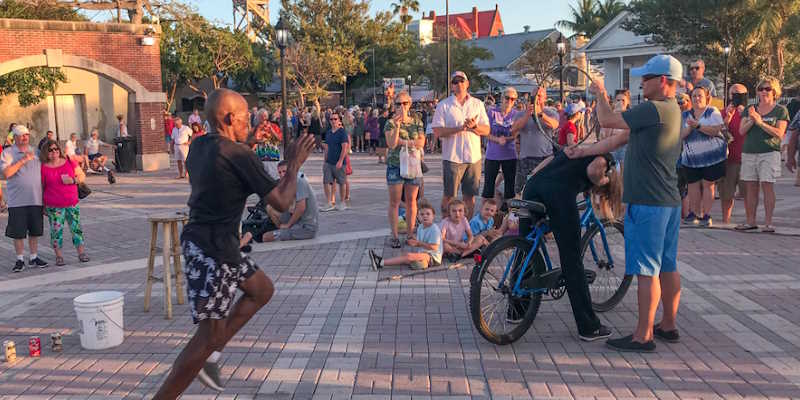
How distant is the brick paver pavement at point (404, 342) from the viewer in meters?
4.41

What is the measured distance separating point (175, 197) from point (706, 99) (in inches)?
410

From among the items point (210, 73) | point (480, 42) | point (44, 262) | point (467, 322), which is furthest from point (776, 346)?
point (480, 42)

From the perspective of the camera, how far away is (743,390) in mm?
4230

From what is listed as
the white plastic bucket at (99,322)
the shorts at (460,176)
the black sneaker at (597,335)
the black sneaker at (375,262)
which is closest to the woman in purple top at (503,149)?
the shorts at (460,176)

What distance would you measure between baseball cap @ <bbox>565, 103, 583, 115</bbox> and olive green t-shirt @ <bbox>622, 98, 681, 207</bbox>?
4.62 m

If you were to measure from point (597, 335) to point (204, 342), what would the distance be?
2.86 m

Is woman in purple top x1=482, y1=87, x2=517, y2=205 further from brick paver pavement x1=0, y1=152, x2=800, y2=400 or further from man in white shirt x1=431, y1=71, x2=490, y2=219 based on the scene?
brick paver pavement x1=0, y1=152, x2=800, y2=400

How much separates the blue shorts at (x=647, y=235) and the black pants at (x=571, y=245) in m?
0.37

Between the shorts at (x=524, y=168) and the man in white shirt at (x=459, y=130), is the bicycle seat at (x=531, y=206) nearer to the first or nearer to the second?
the man in white shirt at (x=459, y=130)

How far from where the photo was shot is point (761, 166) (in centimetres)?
916

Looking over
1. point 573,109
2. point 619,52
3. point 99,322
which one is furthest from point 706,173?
point 619,52

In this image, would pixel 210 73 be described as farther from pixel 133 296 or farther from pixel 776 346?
pixel 776 346

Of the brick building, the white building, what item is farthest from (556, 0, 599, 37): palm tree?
the brick building

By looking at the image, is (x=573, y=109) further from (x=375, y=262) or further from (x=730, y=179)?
(x=375, y=262)
